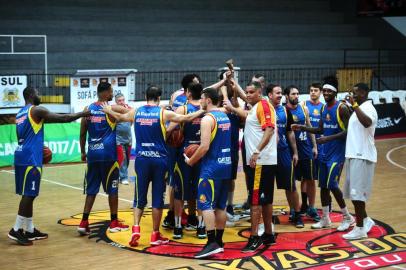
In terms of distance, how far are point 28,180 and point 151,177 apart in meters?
1.74

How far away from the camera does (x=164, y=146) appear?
32.2 feet

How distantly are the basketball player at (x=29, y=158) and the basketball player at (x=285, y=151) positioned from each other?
279cm

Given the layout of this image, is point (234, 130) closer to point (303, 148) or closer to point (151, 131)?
point (303, 148)

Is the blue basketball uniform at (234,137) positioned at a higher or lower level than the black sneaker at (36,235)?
higher

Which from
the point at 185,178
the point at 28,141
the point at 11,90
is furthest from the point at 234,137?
the point at 11,90

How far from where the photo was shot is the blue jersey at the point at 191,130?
10148mm

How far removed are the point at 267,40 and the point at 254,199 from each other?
1917cm

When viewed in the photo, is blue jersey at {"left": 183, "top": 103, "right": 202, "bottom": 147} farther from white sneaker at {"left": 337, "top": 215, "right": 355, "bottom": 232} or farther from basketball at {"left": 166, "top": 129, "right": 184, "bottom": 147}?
white sneaker at {"left": 337, "top": 215, "right": 355, "bottom": 232}

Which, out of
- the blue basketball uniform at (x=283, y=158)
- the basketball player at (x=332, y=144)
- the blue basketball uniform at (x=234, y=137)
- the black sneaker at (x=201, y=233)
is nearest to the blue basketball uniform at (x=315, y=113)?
the basketball player at (x=332, y=144)

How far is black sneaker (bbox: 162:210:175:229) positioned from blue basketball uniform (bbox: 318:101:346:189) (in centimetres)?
225

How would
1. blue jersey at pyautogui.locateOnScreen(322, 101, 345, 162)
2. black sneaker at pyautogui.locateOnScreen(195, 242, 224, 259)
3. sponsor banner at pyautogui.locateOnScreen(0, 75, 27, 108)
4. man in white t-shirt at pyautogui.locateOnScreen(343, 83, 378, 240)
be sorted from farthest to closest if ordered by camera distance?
sponsor banner at pyautogui.locateOnScreen(0, 75, 27, 108)
blue jersey at pyautogui.locateOnScreen(322, 101, 345, 162)
man in white t-shirt at pyautogui.locateOnScreen(343, 83, 378, 240)
black sneaker at pyautogui.locateOnScreen(195, 242, 224, 259)

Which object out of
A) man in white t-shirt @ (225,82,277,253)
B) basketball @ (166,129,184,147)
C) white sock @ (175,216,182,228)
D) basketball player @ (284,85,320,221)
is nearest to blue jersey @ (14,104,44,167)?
basketball @ (166,129,184,147)

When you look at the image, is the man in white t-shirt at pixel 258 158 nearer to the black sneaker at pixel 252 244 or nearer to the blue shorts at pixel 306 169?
the black sneaker at pixel 252 244

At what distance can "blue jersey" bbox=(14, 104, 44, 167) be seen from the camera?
33.2ft
